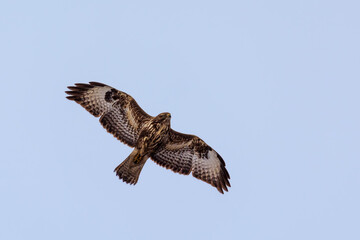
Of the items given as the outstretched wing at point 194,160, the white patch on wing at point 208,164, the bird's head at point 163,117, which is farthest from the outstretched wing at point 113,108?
the white patch on wing at point 208,164

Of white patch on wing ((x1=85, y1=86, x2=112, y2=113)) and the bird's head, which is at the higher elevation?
white patch on wing ((x1=85, y1=86, x2=112, y2=113))

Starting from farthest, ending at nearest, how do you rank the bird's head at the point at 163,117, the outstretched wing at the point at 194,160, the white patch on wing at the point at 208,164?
the white patch on wing at the point at 208,164 → the outstretched wing at the point at 194,160 → the bird's head at the point at 163,117

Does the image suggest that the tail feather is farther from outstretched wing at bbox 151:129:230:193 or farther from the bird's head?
the bird's head

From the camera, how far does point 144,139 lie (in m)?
15.8

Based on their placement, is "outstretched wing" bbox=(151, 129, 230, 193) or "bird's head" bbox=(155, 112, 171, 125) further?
"outstretched wing" bbox=(151, 129, 230, 193)

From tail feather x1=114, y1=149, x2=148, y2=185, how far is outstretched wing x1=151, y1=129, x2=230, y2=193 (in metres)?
0.87

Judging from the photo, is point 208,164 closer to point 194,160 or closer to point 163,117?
point 194,160

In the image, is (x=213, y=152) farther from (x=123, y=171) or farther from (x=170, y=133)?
(x=123, y=171)

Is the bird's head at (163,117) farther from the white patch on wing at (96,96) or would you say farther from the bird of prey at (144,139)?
the white patch on wing at (96,96)

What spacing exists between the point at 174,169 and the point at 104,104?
9.46 feet

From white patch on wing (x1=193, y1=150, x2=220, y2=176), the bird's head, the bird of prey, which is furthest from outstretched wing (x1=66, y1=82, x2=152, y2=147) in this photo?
white patch on wing (x1=193, y1=150, x2=220, y2=176)

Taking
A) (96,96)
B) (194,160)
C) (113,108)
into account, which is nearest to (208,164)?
(194,160)

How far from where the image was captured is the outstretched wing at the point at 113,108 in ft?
53.5

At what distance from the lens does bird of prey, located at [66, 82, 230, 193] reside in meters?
15.8
